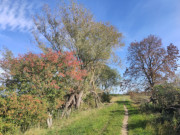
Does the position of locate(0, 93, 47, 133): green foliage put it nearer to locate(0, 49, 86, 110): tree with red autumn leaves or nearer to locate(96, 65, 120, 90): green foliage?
locate(0, 49, 86, 110): tree with red autumn leaves

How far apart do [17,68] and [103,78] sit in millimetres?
26367

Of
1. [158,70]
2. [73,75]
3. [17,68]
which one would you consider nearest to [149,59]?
[158,70]

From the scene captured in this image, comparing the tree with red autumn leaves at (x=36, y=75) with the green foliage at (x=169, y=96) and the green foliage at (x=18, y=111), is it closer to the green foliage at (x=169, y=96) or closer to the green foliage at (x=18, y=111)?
the green foliage at (x=18, y=111)

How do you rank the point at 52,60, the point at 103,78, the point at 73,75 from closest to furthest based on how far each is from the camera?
the point at 52,60, the point at 73,75, the point at 103,78

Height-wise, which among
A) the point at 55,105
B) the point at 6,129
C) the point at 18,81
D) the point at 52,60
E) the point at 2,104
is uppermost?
the point at 52,60

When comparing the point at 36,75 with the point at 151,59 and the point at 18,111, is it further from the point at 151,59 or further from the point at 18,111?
the point at 151,59

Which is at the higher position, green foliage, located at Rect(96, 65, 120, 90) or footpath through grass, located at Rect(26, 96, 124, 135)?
green foliage, located at Rect(96, 65, 120, 90)

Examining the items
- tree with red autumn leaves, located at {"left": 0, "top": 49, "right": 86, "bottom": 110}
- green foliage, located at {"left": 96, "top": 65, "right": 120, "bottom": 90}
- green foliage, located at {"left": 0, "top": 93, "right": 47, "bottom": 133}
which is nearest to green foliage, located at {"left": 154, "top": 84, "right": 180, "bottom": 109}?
tree with red autumn leaves, located at {"left": 0, "top": 49, "right": 86, "bottom": 110}

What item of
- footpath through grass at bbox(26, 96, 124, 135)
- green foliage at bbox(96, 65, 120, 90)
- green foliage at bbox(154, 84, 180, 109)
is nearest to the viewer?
footpath through grass at bbox(26, 96, 124, 135)

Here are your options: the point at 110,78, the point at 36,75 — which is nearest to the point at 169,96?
the point at 36,75

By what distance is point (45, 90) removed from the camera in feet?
27.4

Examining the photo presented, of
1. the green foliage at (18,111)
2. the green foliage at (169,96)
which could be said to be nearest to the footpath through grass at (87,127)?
the green foliage at (18,111)

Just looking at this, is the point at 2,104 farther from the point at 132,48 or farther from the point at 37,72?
the point at 132,48

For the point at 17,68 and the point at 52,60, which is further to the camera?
the point at 52,60
